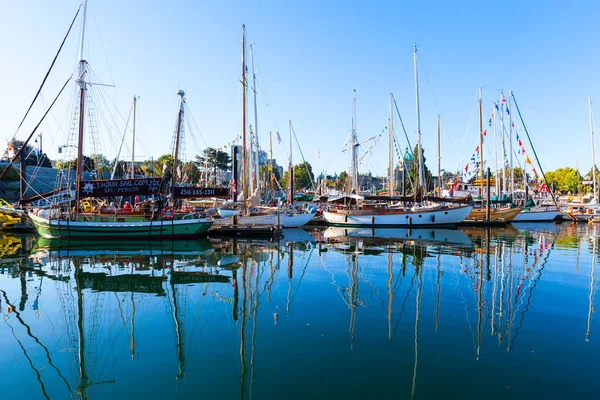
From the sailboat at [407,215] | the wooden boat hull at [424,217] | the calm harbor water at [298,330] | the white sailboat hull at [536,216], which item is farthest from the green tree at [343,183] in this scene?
the calm harbor water at [298,330]

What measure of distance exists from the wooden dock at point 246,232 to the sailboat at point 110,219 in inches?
58.9

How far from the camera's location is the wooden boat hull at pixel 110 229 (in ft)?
89.1

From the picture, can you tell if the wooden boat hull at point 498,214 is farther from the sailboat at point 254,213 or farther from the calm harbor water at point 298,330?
the calm harbor water at point 298,330

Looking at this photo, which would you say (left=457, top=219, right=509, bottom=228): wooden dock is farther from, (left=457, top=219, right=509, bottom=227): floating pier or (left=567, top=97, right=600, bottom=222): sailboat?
(left=567, top=97, right=600, bottom=222): sailboat

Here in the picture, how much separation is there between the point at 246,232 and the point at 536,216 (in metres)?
38.1

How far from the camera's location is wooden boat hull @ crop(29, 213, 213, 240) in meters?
27.2

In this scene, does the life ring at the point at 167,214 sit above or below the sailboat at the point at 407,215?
above

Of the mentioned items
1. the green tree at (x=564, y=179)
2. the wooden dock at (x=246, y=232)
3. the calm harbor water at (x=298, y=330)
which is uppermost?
the green tree at (x=564, y=179)

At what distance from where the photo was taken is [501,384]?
6.56m

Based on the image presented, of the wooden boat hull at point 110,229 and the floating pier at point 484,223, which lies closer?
the wooden boat hull at point 110,229

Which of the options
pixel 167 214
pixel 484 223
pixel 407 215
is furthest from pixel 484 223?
pixel 167 214

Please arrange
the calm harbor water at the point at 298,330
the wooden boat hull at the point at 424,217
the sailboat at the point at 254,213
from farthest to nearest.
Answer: the wooden boat hull at the point at 424,217
the sailboat at the point at 254,213
the calm harbor water at the point at 298,330

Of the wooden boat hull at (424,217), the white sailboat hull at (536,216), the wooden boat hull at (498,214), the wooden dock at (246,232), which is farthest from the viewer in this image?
the white sailboat hull at (536,216)

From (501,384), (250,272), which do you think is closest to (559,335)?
(501,384)
